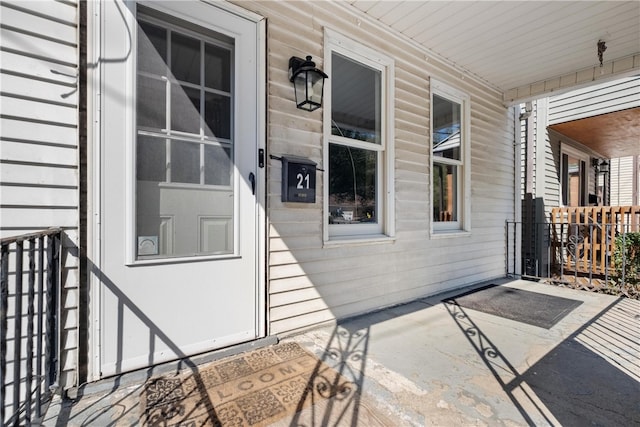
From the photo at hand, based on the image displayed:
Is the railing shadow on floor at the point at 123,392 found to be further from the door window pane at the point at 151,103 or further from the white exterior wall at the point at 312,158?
the door window pane at the point at 151,103

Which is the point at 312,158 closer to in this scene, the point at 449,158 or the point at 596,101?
the point at 449,158

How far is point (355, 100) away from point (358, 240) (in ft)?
4.55

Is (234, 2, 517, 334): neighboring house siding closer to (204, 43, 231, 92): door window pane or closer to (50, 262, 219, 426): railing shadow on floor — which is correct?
(204, 43, 231, 92): door window pane

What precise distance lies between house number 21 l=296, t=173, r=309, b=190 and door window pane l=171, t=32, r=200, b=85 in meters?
0.98

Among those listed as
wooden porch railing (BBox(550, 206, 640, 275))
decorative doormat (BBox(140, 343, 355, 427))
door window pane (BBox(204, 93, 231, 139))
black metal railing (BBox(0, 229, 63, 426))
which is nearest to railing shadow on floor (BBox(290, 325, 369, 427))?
decorative doormat (BBox(140, 343, 355, 427))

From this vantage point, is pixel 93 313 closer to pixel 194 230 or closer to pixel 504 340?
pixel 194 230

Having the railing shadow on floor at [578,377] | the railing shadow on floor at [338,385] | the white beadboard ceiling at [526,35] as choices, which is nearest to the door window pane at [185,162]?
the railing shadow on floor at [338,385]

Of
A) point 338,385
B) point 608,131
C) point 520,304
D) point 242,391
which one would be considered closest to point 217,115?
point 242,391

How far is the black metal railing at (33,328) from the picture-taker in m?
1.46

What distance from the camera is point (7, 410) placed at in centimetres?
163

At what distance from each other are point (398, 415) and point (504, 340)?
1371 mm

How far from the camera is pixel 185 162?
7.01 ft

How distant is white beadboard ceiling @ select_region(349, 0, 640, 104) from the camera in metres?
2.88

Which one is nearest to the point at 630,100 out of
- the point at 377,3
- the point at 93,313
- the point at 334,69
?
the point at 377,3
